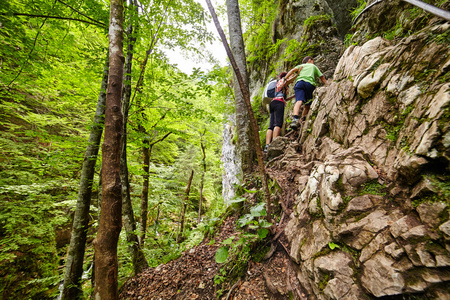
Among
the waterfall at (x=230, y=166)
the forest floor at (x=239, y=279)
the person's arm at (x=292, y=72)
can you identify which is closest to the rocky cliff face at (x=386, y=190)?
the forest floor at (x=239, y=279)

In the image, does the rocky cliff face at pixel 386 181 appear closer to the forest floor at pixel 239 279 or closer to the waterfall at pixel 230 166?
the forest floor at pixel 239 279

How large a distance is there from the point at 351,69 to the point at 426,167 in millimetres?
2184

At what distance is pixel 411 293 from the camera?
119cm

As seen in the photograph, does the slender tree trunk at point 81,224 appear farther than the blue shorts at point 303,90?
No

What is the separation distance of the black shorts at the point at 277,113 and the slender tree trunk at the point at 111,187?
3817mm

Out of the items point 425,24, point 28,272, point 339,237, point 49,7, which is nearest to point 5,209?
point 28,272

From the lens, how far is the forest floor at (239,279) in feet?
7.16

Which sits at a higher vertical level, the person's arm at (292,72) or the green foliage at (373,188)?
the person's arm at (292,72)

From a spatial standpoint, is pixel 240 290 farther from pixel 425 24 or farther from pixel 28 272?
pixel 28 272

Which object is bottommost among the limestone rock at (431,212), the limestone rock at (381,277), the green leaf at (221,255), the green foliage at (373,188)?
the green leaf at (221,255)

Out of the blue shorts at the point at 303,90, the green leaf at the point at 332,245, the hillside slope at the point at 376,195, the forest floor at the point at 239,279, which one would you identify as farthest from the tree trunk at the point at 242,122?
the green leaf at the point at 332,245

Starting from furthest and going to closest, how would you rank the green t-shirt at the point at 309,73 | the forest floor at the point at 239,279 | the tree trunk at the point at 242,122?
the tree trunk at the point at 242,122 < the green t-shirt at the point at 309,73 < the forest floor at the point at 239,279

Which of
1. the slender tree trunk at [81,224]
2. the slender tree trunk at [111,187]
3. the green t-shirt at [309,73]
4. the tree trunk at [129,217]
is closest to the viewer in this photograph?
the slender tree trunk at [111,187]

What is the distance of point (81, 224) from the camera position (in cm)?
358
